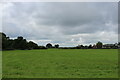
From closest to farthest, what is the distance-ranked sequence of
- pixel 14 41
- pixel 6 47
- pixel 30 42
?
pixel 6 47 → pixel 14 41 → pixel 30 42

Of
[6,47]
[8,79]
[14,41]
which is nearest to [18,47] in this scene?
[14,41]

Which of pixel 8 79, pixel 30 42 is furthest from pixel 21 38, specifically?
pixel 8 79

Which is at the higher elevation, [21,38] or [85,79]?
[21,38]

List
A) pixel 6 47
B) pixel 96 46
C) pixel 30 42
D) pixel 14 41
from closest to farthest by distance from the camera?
pixel 6 47
pixel 14 41
pixel 30 42
pixel 96 46

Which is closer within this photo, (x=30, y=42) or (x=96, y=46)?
(x=30, y=42)

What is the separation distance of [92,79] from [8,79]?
4.01m

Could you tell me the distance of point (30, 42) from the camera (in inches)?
4104

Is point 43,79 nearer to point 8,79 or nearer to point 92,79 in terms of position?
point 8,79

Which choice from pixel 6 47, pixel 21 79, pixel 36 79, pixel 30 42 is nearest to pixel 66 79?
pixel 36 79

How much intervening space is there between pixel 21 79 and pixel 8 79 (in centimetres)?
61

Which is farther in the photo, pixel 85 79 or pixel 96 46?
pixel 96 46

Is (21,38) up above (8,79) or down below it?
above

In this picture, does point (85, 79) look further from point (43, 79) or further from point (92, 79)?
point (43, 79)

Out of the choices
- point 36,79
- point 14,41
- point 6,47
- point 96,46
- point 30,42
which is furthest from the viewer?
point 96,46
